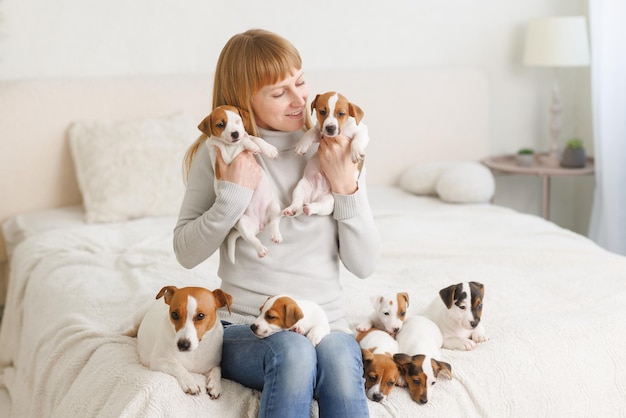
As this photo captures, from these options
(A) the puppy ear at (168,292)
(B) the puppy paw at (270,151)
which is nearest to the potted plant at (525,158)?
(B) the puppy paw at (270,151)

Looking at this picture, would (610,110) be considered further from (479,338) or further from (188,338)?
(188,338)

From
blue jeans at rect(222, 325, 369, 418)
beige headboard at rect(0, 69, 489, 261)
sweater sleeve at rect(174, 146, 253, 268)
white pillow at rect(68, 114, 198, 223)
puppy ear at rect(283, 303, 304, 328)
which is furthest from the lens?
beige headboard at rect(0, 69, 489, 261)

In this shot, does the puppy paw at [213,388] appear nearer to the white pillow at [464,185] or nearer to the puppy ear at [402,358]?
the puppy ear at [402,358]

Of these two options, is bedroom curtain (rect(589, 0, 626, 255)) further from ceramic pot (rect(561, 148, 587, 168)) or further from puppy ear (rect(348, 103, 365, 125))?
puppy ear (rect(348, 103, 365, 125))

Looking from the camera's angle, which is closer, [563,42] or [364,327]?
[364,327]

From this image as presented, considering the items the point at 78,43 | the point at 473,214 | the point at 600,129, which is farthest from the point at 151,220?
the point at 600,129

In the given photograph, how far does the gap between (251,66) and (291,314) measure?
22.0 inches

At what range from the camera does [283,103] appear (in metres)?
1.84

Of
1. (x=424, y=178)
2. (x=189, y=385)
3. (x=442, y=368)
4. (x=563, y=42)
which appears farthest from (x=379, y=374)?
(x=563, y=42)

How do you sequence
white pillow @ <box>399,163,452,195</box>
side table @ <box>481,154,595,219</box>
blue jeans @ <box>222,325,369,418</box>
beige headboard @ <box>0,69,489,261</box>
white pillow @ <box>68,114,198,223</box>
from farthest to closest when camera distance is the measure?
side table @ <box>481,154,595,219</box>, white pillow @ <box>399,163,452,195</box>, beige headboard @ <box>0,69,489,261</box>, white pillow @ <box>68,114,198,223</box>, blue jeans @ <box>222,325,369,418</box>

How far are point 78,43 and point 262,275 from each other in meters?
1.95

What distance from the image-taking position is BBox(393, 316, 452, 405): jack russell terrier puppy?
167cm

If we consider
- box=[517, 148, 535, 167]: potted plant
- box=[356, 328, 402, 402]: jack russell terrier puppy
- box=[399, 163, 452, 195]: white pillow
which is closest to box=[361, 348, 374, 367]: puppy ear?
box=[356, 328, 402, 402]: jack russell terrier puppy

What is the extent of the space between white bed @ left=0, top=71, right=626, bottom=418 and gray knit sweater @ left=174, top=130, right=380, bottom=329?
237 millimetres
